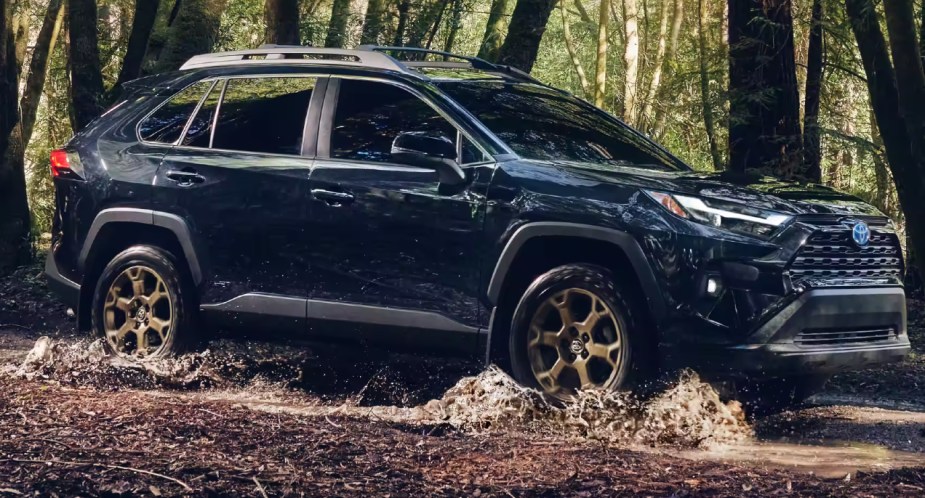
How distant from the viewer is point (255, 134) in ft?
23.5

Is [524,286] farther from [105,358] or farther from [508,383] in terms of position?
[105,358]


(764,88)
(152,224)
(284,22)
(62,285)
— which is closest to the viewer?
(152,224)

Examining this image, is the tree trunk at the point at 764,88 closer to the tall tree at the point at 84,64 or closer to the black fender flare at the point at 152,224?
the black fender flare at the point at 152,224

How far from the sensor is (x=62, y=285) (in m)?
7.75

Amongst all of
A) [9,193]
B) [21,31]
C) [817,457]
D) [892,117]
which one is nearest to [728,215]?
[817,457]

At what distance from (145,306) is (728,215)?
3.68m

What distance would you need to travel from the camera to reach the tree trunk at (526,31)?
12016mm

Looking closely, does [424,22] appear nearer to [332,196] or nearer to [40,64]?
[40,64]

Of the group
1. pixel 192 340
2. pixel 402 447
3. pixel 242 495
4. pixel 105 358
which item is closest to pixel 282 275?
pixel 192 340

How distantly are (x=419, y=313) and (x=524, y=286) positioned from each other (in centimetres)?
59

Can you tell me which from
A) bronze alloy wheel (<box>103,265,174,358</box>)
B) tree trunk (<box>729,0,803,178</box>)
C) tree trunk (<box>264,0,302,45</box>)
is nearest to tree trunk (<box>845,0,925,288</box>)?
tree trunk (<box>729,0,803,178</box>)

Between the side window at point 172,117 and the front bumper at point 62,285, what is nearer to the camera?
the side window at point 172,117

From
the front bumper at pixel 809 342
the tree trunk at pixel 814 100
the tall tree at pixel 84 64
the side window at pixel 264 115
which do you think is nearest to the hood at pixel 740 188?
the front bumper at pixel 809 342

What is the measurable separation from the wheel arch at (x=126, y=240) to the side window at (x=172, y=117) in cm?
50
